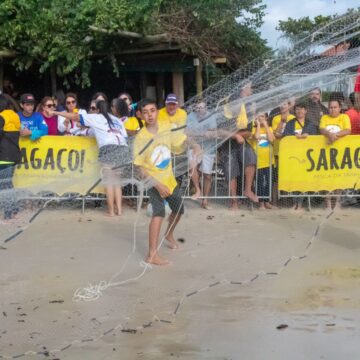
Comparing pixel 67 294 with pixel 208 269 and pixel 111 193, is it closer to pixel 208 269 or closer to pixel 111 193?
pixel 208 269

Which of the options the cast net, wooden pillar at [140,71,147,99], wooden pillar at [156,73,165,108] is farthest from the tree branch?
the cast net

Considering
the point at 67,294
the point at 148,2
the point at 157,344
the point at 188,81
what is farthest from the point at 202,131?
the point at 188,81

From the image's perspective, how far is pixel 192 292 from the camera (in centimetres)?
611

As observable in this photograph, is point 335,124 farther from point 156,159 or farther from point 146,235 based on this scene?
point 156,159

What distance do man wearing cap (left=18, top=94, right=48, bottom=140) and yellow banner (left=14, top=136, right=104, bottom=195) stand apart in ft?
0.37

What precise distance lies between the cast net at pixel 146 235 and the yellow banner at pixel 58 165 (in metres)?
0.02

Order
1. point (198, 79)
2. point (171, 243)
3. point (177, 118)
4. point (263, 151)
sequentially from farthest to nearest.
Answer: point (198, 79) → point (263, 151) → point (177, 118) → point (171, 243)

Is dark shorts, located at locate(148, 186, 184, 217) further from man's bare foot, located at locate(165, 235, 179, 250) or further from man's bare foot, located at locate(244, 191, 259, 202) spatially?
man's bare foot, located at locate(244, 191, 259, 202)

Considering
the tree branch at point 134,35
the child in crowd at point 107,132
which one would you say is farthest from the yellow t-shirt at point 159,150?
the tree branch at point 134,35

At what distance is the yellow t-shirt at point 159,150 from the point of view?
6875 millimetres

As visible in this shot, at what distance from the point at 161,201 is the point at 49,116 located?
390 cm

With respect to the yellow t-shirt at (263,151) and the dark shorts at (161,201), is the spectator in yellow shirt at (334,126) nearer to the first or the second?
the yellow t-shirt at (263,151)

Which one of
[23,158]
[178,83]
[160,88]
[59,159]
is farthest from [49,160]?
[160,88]

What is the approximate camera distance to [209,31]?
1298cm
